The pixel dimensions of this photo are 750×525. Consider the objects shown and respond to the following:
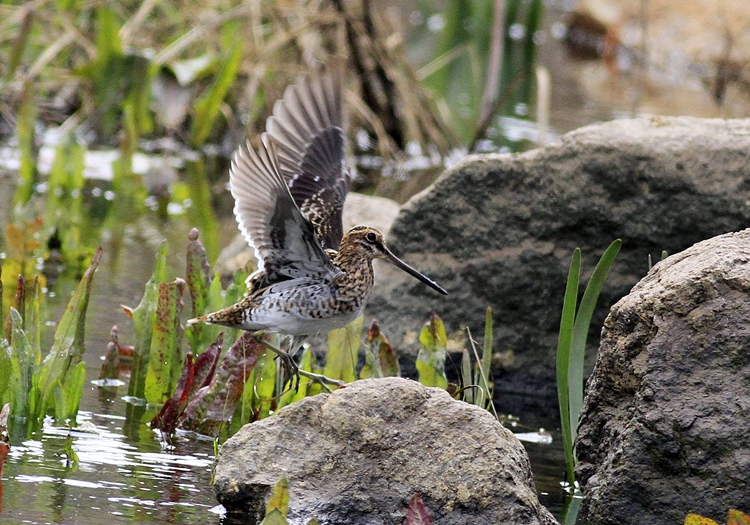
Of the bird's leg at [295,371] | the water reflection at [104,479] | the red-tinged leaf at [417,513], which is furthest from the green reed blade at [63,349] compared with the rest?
the red-tinged leaf at [417,513]

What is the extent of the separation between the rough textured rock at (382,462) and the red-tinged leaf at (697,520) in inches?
19.4

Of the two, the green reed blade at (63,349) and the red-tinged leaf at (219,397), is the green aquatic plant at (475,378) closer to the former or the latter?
the red-tinged leaf at (219,397)

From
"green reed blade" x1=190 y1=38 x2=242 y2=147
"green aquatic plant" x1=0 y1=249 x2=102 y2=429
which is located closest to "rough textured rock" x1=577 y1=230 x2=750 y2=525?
"green aquatic plant" x1=0 y1=249 x2=102 y2=429

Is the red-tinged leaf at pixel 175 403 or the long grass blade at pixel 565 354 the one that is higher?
the long grass blade at pixel 565 354

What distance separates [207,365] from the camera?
16.6 ft

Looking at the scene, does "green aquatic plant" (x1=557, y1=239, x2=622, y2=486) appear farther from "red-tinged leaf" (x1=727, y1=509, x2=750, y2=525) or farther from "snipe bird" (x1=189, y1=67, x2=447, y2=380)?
"red-tinged leaf" (x1=727, y1=509, x2=750, y2=525)

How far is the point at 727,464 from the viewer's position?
403 centimetres

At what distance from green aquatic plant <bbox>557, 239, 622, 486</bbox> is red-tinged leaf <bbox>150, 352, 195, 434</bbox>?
1.57 m

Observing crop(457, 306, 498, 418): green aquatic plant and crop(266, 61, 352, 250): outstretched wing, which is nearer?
crop(457, 306, 498, 418): green aquatic plant

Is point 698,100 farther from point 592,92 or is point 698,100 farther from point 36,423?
point 36,423

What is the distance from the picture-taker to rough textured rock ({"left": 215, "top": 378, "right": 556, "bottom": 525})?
3926 mm

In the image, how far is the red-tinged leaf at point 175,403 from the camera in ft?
16.3

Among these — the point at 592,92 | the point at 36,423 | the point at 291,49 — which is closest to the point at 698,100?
the point at 592,92

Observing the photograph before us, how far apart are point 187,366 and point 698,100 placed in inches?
530
